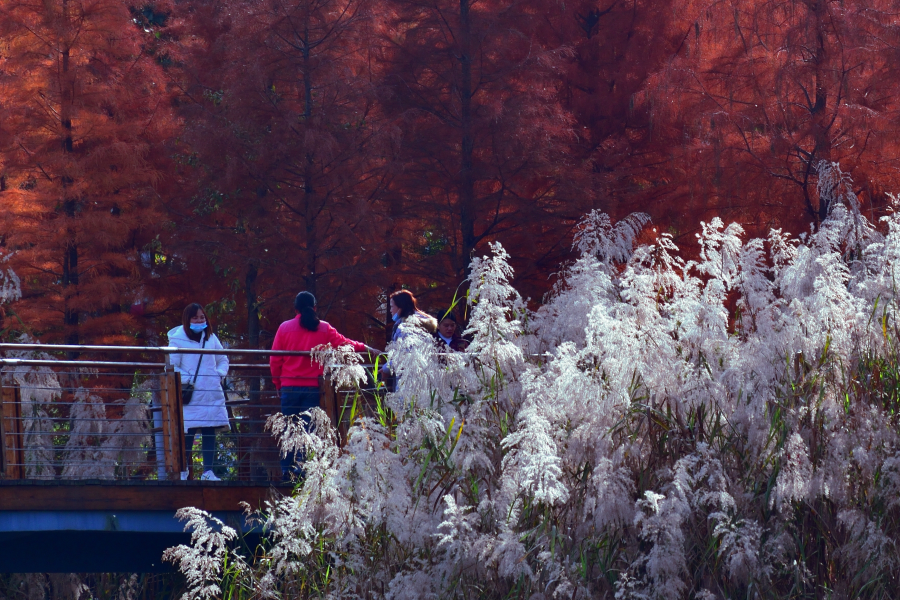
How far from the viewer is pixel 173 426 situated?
342 inches

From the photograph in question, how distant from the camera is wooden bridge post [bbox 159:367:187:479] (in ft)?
28.2

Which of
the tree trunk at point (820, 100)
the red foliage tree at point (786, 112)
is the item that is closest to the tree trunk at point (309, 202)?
the red foliage tree at point (786, 112)

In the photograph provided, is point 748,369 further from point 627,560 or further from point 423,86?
Answer: point 423,86

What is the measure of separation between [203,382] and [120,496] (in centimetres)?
120

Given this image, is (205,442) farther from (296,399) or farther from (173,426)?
(296,399)

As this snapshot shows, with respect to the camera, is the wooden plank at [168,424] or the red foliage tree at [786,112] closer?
the wooden plank at [168,424]

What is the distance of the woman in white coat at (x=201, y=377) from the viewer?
908 centimetres

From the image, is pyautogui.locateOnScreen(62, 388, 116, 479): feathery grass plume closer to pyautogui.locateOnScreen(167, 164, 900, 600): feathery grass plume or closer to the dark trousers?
the dark trousers

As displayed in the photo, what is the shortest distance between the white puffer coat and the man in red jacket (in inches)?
27.3

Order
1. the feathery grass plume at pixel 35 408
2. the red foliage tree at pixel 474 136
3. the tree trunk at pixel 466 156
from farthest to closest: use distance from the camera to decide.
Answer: the tree trunk at pixel 466 156
the red foliage tree at pixel 474 136
the feathery grass plume at pixel 35 408

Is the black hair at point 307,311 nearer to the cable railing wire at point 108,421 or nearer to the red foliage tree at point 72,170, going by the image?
the cable railing wire at point 108,421

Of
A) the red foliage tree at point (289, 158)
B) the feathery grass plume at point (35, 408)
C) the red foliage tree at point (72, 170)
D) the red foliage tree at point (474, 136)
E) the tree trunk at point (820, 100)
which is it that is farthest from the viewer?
the red foliage tree at point (72, 170)

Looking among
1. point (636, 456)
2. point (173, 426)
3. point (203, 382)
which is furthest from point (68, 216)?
point (636, 456)

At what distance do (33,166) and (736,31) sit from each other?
945 cm
